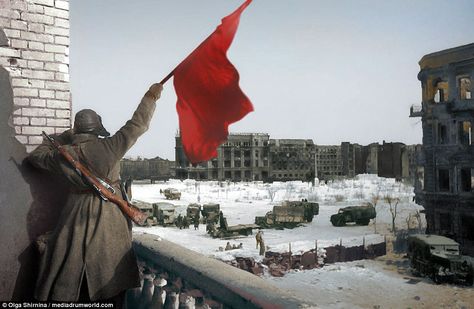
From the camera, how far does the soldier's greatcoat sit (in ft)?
10.3

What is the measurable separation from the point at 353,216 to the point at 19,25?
30.7 m

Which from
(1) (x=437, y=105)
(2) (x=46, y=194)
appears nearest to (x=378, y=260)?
(1) (x=437, y=105)

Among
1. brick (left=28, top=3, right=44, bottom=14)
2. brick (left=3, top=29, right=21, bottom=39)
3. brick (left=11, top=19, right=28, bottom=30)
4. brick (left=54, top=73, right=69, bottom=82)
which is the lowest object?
brick (left=54, top=73, right=69, bottom=82)

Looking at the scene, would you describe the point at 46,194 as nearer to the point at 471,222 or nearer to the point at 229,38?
the point at 229,38

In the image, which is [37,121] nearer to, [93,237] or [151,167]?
[93,237]

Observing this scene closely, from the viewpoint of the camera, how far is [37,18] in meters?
3.83

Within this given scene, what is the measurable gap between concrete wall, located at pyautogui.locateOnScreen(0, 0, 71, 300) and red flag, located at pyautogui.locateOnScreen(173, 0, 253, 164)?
1.26 metres

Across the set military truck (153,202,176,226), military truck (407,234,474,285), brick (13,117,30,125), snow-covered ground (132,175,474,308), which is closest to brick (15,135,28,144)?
brick (13,117,30,125)

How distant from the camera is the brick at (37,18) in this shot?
12.4ft

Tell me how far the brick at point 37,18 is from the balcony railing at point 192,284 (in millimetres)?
2337

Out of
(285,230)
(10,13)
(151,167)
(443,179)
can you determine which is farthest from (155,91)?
(151,167)

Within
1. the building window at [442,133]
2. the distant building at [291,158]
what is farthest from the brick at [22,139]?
the distant building at [291,158]

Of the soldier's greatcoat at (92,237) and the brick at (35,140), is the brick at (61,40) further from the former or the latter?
Answer: the soldier's greatcoat at (92,237)

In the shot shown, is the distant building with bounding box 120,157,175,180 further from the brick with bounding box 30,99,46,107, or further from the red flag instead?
the red flag
